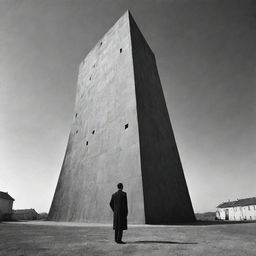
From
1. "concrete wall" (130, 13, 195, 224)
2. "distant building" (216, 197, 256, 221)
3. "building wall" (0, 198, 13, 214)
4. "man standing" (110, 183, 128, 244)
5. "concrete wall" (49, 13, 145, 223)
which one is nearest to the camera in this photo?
"man standing" (110, 183, 128, 244)

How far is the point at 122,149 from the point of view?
29.5 ft

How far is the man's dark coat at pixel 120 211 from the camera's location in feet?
11.6

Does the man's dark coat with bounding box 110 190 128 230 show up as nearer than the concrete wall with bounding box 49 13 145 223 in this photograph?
Yes

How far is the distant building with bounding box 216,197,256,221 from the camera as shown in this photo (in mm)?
56938

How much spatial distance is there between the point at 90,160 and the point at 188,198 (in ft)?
19.8

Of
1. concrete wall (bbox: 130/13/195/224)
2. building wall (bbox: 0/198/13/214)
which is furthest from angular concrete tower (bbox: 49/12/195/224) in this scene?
building wall (bbox: 0/198/13/214)

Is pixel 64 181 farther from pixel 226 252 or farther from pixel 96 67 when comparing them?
pixel 226 252

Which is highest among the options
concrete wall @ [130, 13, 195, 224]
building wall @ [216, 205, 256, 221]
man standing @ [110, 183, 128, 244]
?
concrete wall @ [130, 13, 195, 224]

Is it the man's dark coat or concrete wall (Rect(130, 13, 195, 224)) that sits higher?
concrete wall (Rect(130, 13, 195, 224))

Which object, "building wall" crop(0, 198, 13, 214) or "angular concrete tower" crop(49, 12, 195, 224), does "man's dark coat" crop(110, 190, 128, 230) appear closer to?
"angular concrete tower" crop(49, 12, 195, 224)

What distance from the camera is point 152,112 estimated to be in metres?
10.8

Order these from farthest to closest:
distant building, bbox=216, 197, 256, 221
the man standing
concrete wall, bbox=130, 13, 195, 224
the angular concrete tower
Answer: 1. distant building, bbox=216, 197, 256, 221
2. the angular concrete tower
3. concrete wall, bbox=130, 13, 195, 224
4. the man standing

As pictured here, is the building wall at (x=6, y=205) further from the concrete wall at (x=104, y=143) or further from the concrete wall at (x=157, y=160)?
the concrete wall at (x=157, y=160)

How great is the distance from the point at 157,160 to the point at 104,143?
312 cm
